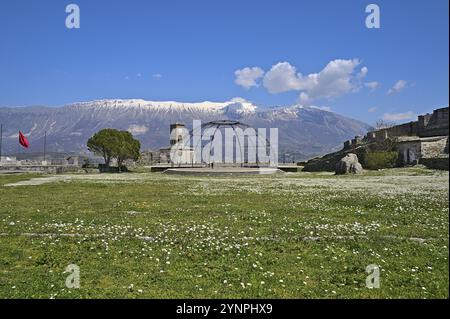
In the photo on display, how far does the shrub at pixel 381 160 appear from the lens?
188ft

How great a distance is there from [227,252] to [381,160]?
5211 cm

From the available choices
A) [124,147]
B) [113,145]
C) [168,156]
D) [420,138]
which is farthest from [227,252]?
[168,156]

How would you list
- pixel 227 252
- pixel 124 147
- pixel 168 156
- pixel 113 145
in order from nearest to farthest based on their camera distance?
pixel 227 252 → pixel 113 145 → pixel 124 147 → pixel 168 156

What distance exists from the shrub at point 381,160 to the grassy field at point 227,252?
41957 millimetres

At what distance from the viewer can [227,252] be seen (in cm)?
1023

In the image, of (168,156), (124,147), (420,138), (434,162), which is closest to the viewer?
(434,162)

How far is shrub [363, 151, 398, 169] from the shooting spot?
188 ft

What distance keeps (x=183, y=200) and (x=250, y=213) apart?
21.2 ft

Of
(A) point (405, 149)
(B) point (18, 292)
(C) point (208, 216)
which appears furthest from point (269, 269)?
(A) point (405, 149)

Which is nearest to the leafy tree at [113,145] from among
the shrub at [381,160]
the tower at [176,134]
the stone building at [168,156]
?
the stone building at [168,156]

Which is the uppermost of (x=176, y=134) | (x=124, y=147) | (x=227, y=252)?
(x=176, y=134)

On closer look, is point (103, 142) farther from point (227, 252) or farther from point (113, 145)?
point (227, 252)

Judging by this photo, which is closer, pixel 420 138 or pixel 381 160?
pixel 381 160

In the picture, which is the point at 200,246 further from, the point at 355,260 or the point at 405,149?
the point at 405,149
